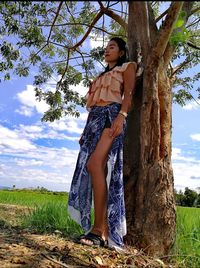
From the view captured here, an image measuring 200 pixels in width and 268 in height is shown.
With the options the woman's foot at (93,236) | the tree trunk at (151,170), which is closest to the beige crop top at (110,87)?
the tree trunk at (151,170)

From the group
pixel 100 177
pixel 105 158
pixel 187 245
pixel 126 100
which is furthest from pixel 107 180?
pixel 187 245

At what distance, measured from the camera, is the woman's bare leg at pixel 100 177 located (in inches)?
122

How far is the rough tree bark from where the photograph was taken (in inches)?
127

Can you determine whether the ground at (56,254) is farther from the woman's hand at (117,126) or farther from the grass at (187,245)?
the woman's hand at (117,126)

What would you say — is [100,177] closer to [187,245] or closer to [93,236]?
[93,236]

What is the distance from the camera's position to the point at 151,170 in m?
3.27

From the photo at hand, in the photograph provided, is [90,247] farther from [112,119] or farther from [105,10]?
[105,10]

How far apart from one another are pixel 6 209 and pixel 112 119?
4094 mm

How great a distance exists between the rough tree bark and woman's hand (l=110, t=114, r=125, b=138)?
34cm

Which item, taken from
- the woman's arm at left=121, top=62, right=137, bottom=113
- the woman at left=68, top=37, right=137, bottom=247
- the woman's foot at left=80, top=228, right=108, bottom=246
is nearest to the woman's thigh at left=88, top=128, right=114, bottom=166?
the woman at left=68, top=37, right=137, bottom=247

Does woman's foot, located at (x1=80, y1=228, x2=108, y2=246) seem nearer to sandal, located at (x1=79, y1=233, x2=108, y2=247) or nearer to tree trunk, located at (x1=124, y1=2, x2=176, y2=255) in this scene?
sandal, located at (x1=79, y1=233, x2=108, y2=247)


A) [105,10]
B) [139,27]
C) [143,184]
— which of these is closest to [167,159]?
[143,184]

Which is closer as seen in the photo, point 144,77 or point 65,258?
point 65,258

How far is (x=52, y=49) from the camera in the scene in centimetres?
705
